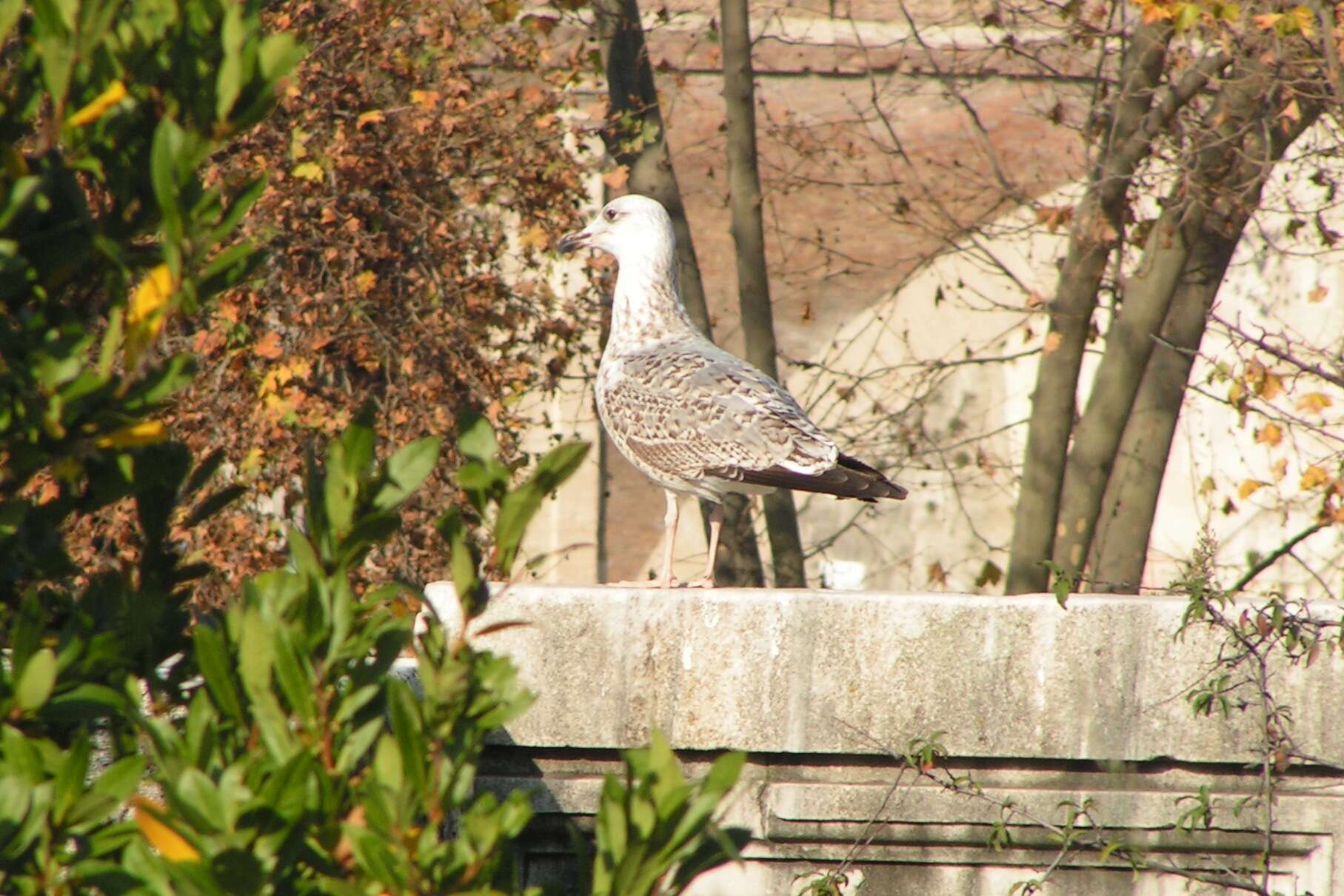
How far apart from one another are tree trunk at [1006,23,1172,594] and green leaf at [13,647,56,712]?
19.3 feet

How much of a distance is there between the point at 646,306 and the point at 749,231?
99.9 inches

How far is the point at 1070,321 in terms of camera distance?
7.32 m

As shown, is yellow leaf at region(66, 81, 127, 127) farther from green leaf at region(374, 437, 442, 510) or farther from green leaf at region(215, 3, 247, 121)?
green leaf at region(374, 437, 442, 510)

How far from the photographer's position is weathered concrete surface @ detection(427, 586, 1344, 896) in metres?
3.58

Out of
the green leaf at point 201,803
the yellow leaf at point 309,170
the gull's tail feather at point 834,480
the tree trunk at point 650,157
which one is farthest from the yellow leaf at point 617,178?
the green leaf at point 201,803

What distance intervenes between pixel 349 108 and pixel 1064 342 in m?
3.38

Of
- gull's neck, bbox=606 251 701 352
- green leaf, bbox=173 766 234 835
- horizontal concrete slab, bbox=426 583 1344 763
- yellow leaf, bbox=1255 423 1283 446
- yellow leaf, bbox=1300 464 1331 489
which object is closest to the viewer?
green leaf, bbox=173 766 234 835

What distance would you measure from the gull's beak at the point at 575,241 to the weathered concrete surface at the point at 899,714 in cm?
204

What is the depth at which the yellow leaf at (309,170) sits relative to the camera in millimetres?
5855

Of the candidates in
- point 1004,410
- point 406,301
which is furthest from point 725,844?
point 1004,410

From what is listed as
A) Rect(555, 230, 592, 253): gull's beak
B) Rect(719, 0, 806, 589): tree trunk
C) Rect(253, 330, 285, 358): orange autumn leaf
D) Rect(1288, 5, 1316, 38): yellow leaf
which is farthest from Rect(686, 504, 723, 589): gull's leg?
Rect(1288, 5, 1316, 38): yellow leaf

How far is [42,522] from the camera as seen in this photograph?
1.96 meters

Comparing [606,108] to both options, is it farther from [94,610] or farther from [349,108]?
[94,610]

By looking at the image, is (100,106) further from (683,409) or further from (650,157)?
(650,157)
